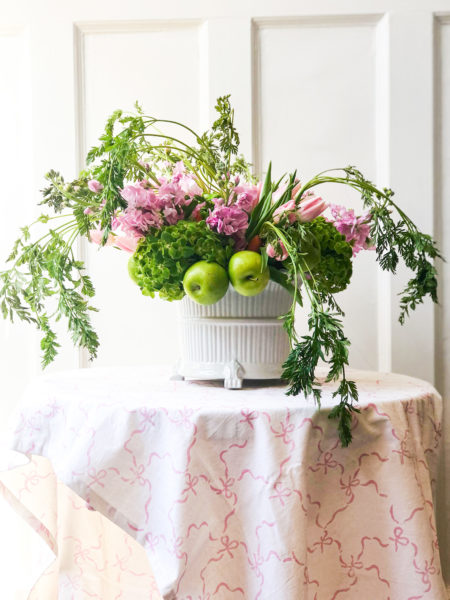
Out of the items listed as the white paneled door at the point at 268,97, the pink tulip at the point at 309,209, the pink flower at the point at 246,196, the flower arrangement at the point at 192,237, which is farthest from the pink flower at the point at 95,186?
the white paneled door at the point at 268,97

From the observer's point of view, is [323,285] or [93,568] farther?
[93,568]

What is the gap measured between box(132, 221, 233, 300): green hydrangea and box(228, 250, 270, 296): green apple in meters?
0.03

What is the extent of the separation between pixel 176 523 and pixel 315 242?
492 millimetres

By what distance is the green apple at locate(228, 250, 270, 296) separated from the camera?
106 cm

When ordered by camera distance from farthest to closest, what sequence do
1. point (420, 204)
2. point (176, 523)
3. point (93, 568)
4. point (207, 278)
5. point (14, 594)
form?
point (420, 204) < point (14, 594) < point (93, 568) < point (207, 278) < point (176, 523)

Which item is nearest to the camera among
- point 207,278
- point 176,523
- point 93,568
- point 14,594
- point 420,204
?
point 176,523

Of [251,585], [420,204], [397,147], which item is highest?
[397,147]

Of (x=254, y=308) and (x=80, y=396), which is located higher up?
(x=254, y=308)

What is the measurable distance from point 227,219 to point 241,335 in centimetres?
21

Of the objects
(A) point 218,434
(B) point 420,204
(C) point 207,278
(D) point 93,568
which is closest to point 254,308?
(C) point 207,278

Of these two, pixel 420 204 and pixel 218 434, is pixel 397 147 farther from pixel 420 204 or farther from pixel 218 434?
pixel 218 434

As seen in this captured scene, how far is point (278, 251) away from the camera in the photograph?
1054mm

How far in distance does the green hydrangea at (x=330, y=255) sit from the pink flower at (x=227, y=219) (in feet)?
0.39

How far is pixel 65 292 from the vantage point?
1127 millimetres
